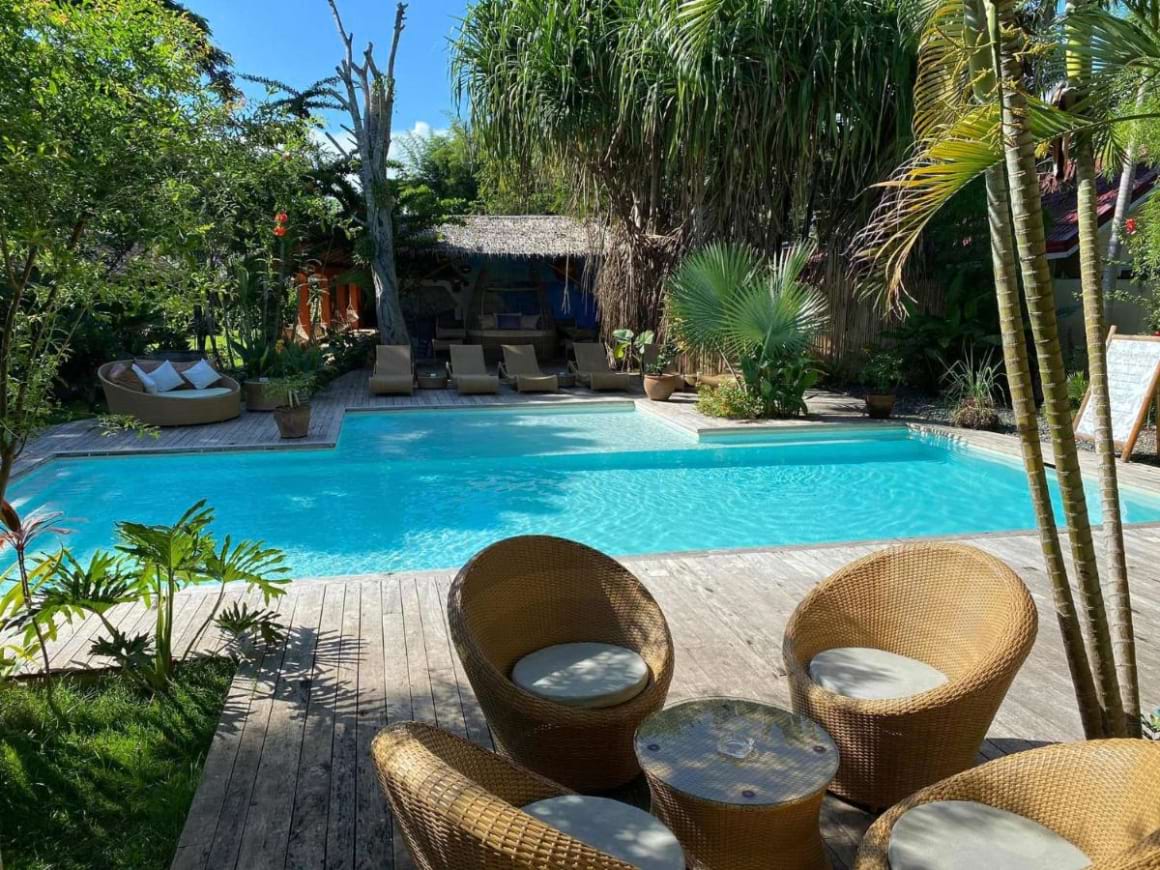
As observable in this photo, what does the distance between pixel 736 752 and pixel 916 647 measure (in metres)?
1.00

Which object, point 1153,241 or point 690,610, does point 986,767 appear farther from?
point 1153,241

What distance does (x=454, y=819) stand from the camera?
137 centimetres

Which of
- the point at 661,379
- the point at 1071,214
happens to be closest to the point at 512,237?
the point at 661,379

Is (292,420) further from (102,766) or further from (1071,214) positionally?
(1071,214)

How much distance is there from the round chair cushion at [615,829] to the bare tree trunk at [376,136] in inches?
524

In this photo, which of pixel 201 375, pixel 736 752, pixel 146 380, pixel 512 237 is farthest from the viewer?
pixel 512 237

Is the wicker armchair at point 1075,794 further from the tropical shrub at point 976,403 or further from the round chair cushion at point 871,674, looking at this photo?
the tropical shrub at point 976,403

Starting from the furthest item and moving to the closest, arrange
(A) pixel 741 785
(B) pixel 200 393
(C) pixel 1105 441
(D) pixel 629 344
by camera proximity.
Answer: (D) pixel 629 344, (B) pixel 200 393, (C) pixel 1105 441, (A) pixel 741 785

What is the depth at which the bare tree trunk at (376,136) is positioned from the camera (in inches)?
550

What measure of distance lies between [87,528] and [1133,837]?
24.1 ft

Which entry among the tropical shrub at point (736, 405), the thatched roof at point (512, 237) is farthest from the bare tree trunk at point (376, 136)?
the tropical shrub at point (736, 405)

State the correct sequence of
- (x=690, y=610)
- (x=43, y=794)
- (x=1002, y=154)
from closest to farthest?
(x=1002, y=154), (x=43, y=794), (x=690, y=610)

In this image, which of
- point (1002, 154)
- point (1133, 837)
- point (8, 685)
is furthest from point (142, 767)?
point (1002, 154)

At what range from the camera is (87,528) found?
6.69 meters
